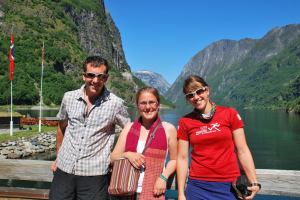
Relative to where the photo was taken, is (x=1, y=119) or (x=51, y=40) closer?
(x=1, y=119)

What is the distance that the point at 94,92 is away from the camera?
5348 millimetres

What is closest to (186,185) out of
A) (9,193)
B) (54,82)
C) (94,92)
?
(94,92)

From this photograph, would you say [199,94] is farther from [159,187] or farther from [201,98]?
[159,187]

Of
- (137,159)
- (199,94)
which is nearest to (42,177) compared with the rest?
(137,159)

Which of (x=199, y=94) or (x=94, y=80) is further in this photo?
(x=94, y=80)

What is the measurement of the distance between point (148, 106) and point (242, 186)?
1628 mm

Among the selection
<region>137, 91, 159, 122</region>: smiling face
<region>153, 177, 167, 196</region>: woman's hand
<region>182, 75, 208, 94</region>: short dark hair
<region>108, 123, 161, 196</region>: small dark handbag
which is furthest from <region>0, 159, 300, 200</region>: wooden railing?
<region>182, 75, 208, 94</region>: short dark hair

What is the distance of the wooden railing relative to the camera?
518 centimetres

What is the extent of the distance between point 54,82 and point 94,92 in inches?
6412

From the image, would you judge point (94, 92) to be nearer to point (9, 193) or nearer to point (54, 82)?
point (9, 193)

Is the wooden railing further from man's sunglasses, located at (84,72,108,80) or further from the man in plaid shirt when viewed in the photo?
man's sunglasses, located at (84,72,108,80)

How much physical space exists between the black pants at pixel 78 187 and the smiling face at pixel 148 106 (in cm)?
108

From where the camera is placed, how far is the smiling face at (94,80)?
5.32 meters

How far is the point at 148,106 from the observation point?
5004 millimetres
